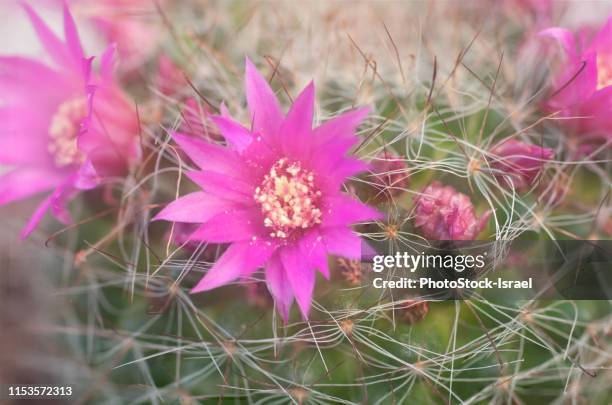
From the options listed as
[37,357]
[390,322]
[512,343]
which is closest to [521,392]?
[512,343]

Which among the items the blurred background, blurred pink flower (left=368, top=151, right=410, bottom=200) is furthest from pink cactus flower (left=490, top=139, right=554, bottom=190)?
blurred pink flower (left=368, top=151, right=410, bottom=200)

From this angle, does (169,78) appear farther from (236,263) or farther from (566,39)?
(566,39)

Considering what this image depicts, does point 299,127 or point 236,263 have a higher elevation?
point 299,127

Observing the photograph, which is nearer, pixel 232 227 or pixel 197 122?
pixel 232 227

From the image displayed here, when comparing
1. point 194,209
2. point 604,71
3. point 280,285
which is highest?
point 604,71

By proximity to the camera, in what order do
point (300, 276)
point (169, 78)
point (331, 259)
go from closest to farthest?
point (300, 276) < point (331, 259) < point (169, 78)

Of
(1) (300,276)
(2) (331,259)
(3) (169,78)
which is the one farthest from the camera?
(3) (169,78)

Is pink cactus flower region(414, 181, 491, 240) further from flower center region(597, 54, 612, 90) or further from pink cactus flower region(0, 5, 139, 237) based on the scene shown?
pink cactus flower region(0, 5, 139, 237)

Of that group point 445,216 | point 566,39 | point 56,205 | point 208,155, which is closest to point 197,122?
point 208,155

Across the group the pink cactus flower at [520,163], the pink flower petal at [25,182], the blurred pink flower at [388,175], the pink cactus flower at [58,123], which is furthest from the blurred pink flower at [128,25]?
the pink cactus flower at [520,163]
